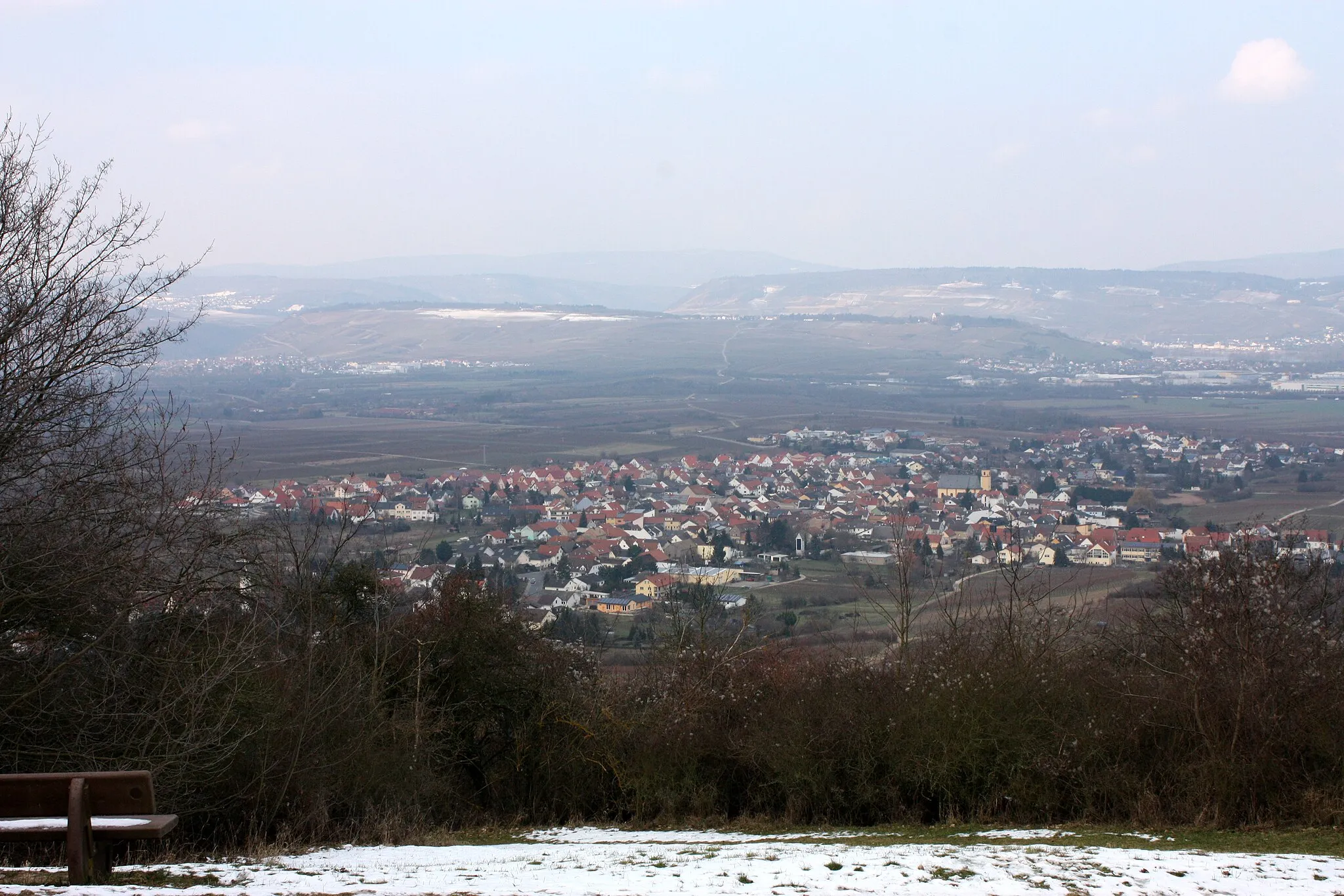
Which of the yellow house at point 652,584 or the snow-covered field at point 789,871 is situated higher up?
the snow-covered field at point 789,871

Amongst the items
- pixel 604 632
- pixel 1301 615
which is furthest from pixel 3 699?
pixel 604 632

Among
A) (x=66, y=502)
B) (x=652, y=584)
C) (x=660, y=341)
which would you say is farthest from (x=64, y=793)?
(x=660, y=341)

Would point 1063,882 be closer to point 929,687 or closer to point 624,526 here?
point 929,687

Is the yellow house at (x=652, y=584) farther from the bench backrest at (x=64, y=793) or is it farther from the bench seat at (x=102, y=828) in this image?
the bench backrest at (x=64, y=793)

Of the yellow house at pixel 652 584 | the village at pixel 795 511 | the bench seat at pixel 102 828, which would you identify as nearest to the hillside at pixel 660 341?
the village at pixel 795 511

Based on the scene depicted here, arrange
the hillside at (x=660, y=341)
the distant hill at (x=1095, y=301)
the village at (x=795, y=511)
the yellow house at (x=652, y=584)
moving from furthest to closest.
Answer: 1. the distant hill at (x=1095, y=301)
2. the hillside at (x=660, y=341)
3. the village at (x=795, y=511)
4. the yellow house at (x=652, y=584)

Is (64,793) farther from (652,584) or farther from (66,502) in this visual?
(652,584)

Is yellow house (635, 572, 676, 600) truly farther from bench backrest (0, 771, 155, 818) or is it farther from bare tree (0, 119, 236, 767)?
bench backrest (0, 771, 155, 818)
